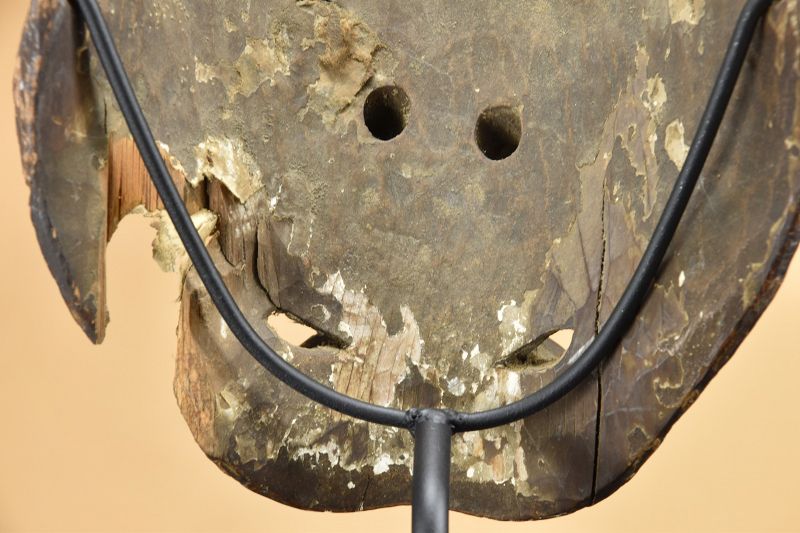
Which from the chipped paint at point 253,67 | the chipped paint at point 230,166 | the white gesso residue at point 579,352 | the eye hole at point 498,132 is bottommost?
the white gesso residue at point 579,352

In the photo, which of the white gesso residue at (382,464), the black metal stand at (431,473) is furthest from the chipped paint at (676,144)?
the white gesso residue at (382,464)

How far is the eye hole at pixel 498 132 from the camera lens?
5.05 ft

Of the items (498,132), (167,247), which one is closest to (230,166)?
(167,247)

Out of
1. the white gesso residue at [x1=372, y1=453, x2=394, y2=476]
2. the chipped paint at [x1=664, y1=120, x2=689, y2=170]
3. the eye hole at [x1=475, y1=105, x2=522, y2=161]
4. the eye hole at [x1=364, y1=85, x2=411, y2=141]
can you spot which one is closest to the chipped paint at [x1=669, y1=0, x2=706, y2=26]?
the chipped paint at [x1=664, y1=120, x2=689, y2=170]

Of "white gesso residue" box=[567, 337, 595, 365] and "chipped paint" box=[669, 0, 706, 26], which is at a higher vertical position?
"chipped paint" box=[669, 0, 706, 26]

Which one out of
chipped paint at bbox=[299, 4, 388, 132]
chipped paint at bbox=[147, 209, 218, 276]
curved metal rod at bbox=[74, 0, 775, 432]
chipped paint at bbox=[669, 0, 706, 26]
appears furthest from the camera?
chipped paint at bbox=[299, 4, 388, 132]

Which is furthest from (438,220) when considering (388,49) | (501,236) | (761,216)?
(761,216)

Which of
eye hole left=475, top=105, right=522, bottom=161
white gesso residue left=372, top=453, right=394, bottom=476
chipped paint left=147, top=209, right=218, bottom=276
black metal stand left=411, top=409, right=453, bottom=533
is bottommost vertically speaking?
black metal stand left=411, top=409, right=453, bottom=533

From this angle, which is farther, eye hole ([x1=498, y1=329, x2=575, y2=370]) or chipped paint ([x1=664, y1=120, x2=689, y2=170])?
eye hole ([x1=498, y1=329, x2=575, y2=370])

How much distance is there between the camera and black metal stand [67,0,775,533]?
1.20 meters

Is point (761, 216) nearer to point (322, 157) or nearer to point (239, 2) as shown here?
point (322, 157)

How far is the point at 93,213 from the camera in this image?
139 centimetres

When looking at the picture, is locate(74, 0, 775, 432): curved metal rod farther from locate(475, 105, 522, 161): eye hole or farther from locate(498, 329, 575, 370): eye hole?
locate(475, 105, 522, 161): eye hole

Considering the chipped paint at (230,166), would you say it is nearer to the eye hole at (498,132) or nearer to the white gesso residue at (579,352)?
the eye hole at (498,132)
